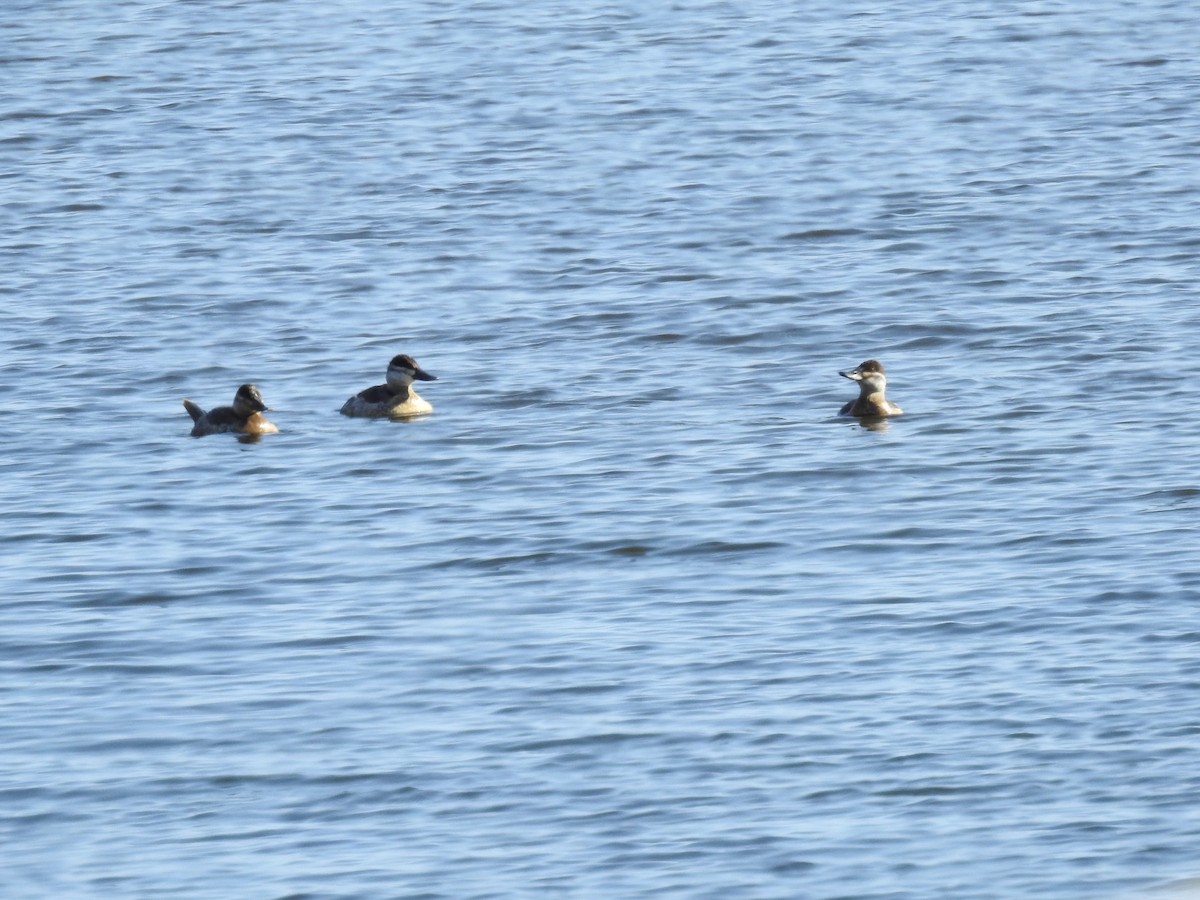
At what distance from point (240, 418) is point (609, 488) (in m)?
3.17

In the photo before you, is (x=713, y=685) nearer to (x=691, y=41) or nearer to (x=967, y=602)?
(x=967, y=602)

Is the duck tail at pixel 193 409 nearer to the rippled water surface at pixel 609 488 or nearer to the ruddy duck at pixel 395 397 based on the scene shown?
the rippled water surface at pixel 609 488

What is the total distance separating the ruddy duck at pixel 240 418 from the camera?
18.8m

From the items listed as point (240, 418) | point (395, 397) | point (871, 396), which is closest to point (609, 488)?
point (871, 396)

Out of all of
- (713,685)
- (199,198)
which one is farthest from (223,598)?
(199,198)

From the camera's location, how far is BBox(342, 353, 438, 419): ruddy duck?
19062 mm

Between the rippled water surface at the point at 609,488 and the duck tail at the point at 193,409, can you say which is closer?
→ the rippled water surface at the point at 609,488

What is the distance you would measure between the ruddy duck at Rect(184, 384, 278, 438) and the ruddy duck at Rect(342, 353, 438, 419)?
65cm

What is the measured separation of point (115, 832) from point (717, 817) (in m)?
2.45

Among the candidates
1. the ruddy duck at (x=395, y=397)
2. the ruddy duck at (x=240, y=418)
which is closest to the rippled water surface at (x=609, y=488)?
the ruddy duck at (x=240, y=418)

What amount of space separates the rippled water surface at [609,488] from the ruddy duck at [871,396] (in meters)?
0.20

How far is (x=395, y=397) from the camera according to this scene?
19.2 meters

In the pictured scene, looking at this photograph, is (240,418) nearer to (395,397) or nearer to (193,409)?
(193,409)

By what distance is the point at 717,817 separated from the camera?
11.1m
